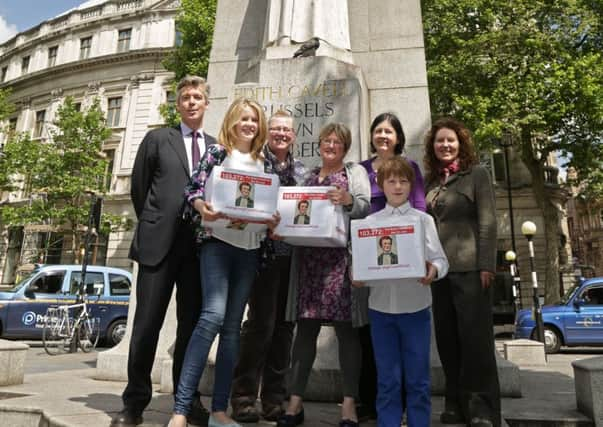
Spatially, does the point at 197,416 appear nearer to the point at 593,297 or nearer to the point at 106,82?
the point at 593,297

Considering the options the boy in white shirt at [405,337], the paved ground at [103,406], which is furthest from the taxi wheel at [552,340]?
the boy in white shirt at [405,337]

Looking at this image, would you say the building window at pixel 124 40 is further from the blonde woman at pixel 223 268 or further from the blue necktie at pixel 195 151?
the blonde woman at pixel 223 268

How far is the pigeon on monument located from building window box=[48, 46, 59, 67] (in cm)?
3817

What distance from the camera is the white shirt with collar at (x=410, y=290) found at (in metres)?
3.05

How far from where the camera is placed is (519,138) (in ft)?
72.9

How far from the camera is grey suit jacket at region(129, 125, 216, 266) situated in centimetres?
329

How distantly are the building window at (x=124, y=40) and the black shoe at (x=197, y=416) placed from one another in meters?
36.3

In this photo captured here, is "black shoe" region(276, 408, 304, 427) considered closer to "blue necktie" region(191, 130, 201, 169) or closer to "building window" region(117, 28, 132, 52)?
"blue necktie" region(191, 130, 201, 169)

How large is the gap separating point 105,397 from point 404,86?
4.88 meters

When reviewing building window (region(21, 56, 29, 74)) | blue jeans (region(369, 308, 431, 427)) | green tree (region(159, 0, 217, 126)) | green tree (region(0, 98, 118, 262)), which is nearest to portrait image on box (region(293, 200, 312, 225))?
blue jeans (region(369, 308, 431, 427))

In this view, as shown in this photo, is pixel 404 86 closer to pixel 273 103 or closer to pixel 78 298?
pixel 273 103

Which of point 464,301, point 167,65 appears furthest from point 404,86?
point 167,65

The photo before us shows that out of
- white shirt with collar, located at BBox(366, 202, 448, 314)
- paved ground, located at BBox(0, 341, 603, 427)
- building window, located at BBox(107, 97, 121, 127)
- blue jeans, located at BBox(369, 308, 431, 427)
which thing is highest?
building window, located at BBox(107, 97, 121, 127)

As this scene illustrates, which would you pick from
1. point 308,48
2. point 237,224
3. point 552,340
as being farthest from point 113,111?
point 237,224
